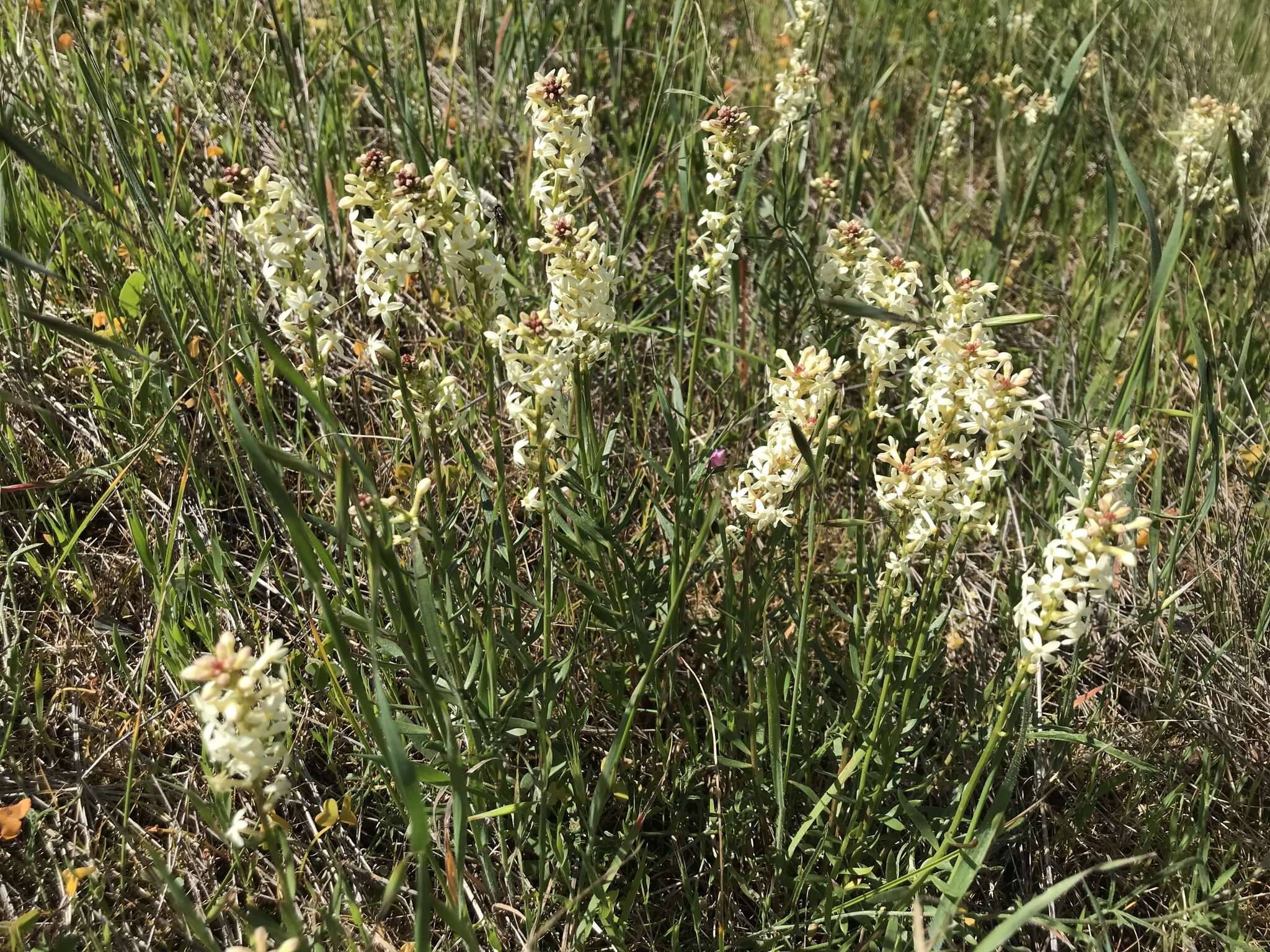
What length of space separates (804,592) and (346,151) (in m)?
2.75

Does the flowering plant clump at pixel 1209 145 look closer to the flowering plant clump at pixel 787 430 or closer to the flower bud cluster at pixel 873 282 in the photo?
the flower bud cluster at pixel 873 282

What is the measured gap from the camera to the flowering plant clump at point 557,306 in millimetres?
1884

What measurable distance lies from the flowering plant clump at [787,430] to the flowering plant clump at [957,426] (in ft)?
0.55

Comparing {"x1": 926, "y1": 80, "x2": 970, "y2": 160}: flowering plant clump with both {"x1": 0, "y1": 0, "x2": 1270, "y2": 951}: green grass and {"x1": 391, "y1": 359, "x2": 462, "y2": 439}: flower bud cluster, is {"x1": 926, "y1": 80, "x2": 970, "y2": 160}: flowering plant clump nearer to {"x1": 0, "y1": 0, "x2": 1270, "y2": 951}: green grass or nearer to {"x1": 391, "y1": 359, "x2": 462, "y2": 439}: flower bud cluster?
{"x1": 0, "y1": 0, "x2": 1270, "y2": 951}: green grass

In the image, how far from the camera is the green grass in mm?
1931

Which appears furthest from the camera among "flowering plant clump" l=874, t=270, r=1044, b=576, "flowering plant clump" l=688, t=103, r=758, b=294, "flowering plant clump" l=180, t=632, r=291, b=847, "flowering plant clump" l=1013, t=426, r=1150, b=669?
"flowering plant clump" l=688, t=103, r=758, b=294

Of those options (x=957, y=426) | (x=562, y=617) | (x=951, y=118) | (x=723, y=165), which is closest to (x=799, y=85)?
(x=723, y=165)

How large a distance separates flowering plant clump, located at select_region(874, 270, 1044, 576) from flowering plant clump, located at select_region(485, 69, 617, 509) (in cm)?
65

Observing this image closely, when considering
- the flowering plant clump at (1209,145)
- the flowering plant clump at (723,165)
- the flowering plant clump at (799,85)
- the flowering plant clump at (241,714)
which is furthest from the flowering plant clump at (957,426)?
the flowering plant clump at (1209,145)

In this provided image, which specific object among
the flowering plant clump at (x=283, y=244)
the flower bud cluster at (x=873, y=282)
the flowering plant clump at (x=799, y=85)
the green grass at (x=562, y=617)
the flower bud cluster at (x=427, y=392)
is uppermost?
the flowering plant clump at (x=799, y=85)

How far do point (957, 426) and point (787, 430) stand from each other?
1.08ft

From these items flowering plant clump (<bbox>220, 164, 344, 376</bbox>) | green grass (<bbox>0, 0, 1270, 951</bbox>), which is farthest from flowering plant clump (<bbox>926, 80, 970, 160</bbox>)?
flowering plant clump (<bbox>220, 164, 344, 376</bbox>)

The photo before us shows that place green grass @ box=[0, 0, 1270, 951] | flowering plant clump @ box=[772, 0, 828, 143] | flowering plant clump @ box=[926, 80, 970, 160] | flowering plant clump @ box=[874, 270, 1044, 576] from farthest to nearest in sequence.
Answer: flowering plant clump @ box=[926, 80, 970, 160] → flowering plant clump @ box=[772, 0, 828, 143] → green grass @ box=[0, 0, 1270, 951] → flowering plant clump @ box=[874, 270, 1044, 576]

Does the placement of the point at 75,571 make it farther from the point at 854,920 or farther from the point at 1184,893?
the point at 1184,893
